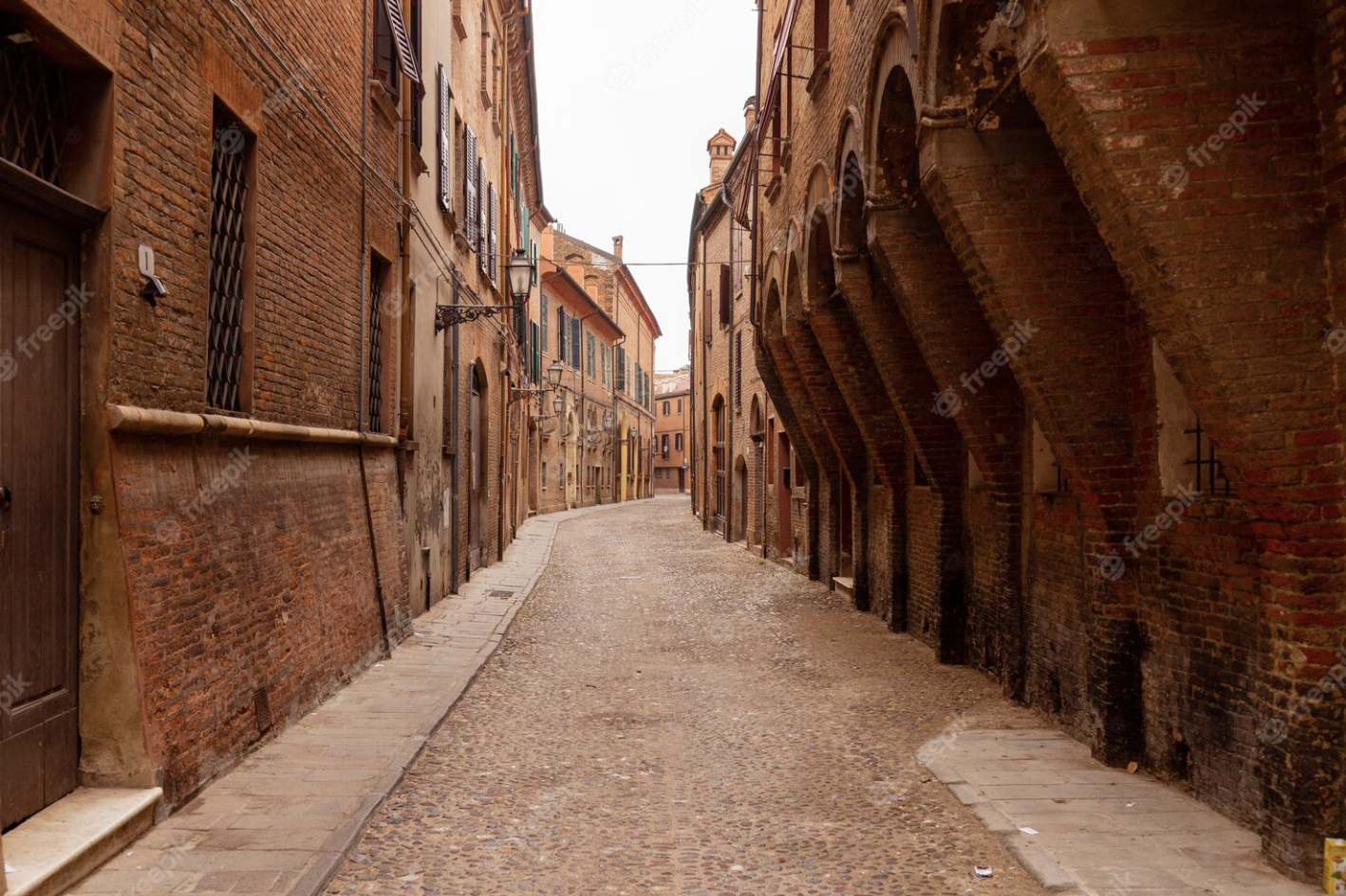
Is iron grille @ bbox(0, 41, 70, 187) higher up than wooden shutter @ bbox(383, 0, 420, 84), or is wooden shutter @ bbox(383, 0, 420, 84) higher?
wooden shutter @ bbox(383, 0, 420, 84)

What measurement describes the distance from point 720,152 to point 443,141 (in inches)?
711

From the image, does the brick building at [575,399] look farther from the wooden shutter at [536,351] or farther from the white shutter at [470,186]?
the white shutter at [470,186]

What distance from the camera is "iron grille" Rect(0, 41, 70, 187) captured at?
4230 millimetres

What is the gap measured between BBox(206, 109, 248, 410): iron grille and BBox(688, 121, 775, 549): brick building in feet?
42.7

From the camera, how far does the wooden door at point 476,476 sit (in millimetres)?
16562

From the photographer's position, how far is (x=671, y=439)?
83438 mm

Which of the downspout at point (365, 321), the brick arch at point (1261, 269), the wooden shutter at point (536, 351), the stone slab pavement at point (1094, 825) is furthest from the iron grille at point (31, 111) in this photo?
the wooden shutter at point (536, 351)

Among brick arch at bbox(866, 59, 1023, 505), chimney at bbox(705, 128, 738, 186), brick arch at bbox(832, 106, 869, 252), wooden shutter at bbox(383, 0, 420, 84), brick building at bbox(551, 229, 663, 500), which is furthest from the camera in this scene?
brick building at bbox(551, 229, 663, 500)

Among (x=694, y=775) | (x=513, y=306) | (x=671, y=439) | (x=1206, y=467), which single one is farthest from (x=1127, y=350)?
(x=671, y=439)

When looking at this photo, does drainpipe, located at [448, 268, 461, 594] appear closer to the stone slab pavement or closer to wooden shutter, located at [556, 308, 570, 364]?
the stone slab pavement

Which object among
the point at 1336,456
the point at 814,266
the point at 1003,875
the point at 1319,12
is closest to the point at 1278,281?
the point at 1336,456

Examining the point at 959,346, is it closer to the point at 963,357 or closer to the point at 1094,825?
the point at 963,357

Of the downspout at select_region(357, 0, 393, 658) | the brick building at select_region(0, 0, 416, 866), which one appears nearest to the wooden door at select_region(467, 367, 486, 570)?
the downspout at select_region(357, 0, 393, 658)

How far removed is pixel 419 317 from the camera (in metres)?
11.9
